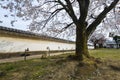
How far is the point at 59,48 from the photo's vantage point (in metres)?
37.9

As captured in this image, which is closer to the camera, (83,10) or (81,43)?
(83,10)

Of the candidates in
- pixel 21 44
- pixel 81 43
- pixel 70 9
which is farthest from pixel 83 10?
pixel 21 44

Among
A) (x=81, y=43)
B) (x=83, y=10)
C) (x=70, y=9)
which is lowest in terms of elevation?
(x=81, y=43)

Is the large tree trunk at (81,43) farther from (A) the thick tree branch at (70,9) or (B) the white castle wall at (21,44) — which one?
(B) the white castle wall at (21,44)

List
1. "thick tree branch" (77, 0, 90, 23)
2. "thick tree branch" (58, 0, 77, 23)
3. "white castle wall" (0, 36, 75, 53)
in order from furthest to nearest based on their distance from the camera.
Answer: "white castle wall" (0, 36, 75, 53)
"thick tree branch" (58, 0, 77, 23)
"thick tree branch" (77, 0, 90, 23)

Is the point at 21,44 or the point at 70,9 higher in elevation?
the point at 70,9

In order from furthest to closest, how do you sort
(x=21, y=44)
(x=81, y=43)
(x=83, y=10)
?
(x=21, y=44), (x=81, y=43), (x=83, y=10)

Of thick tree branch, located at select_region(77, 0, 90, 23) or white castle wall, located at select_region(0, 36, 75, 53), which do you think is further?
white castle wall, located at select_region(0, 36, 75, 53)

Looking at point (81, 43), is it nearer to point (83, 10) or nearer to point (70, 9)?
point (83, 10)

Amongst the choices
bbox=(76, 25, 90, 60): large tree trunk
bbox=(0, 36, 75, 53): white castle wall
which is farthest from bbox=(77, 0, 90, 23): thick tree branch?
bbox=(0, 36, 75, 53): white castle wall

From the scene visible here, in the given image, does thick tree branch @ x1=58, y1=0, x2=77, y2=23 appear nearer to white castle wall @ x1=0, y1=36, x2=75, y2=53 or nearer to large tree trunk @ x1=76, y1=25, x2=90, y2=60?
large tree trunk @ x1=76, y1=25, x2=90, y2=60

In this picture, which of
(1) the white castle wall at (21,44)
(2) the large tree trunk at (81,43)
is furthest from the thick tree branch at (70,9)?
(1) the white castle wall at (21,44)

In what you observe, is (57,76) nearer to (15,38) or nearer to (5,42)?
(5,42)

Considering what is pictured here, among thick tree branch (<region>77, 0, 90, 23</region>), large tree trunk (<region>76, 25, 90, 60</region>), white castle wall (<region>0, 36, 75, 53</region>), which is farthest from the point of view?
white castle wall (<region>0, 36, 75, 53</region>)
